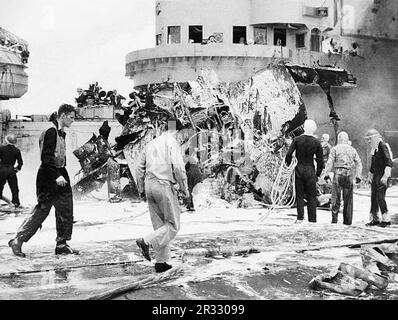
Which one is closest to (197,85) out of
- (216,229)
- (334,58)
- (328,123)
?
(216,229)

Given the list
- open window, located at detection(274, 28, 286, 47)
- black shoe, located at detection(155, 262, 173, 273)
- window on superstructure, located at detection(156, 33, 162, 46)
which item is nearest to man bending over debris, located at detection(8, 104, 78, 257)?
black shoe, located at detection(155, 262, 173, 273)

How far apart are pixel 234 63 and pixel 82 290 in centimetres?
812

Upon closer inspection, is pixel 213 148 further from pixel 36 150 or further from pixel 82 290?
pixel 82 290

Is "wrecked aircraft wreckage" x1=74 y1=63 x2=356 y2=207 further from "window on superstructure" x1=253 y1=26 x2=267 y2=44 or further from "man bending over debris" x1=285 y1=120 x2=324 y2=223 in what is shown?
"window on superstructure" x1=253 y1=26 x2=267 y2=44

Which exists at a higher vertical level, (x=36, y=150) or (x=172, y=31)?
(x=172, y=31)

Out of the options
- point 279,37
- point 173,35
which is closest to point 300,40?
point 279,37

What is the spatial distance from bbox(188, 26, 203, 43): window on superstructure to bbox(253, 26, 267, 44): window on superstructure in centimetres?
289

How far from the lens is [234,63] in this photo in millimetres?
11719

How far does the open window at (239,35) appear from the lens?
12219mm

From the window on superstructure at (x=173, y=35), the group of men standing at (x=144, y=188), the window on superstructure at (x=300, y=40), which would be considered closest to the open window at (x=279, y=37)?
the window on superstructure at (x=300, y=40)

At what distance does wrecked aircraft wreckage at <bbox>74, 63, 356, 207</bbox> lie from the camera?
9938 millimetres

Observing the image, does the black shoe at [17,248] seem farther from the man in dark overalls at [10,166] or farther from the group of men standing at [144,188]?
the man in dark overalls at [10,166]

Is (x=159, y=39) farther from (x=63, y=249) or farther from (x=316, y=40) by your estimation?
(x=316, y=40)

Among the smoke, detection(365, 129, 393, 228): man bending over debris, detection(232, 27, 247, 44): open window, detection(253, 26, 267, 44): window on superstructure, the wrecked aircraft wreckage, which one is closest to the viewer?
detection(365, 129, 393, 228): man bending over debris
